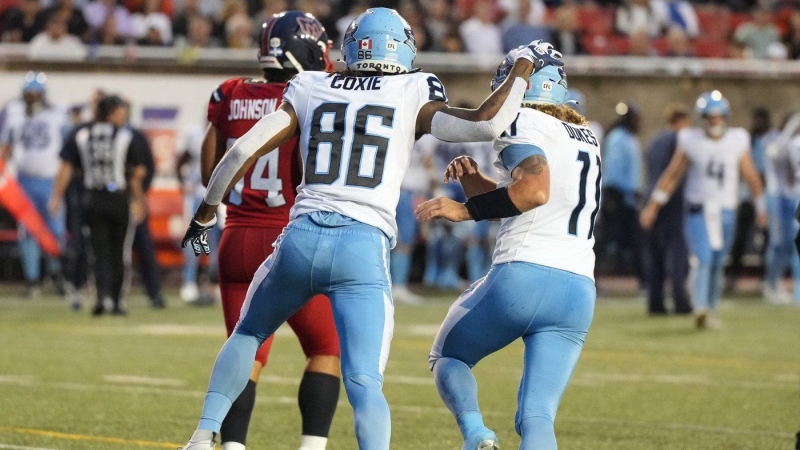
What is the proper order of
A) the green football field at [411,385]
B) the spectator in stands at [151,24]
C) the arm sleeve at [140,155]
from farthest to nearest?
the spectator in stands at [151,24]
the arm sleeve at [140,155]
the green football field at [411,385]

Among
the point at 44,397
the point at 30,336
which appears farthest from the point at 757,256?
the point at 44,397

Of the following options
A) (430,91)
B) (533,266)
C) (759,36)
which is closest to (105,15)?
(759,36)

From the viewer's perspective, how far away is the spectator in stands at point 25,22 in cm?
1967

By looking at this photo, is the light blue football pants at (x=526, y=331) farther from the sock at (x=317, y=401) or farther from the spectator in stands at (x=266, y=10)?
the spectator in stands at (x=266, y=10)

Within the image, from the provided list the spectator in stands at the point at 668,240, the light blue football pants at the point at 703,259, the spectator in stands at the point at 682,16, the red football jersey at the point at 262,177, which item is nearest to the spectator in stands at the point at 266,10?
the spectator in stands at the point at 682,16

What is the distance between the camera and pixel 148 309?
15703 millimetres

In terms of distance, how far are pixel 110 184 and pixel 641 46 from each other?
29.4 feet

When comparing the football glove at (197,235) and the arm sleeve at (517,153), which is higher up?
the arm sleeve at (517,153)

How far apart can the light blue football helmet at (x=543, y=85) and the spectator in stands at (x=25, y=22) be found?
577 inches

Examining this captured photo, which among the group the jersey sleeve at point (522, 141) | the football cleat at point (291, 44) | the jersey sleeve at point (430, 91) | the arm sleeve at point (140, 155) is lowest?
the arm sleeve at point (140, 155)

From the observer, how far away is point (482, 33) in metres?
20.7

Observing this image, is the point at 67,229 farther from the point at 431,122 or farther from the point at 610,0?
the point at 431,122

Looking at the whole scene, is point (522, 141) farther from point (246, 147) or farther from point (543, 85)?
point (246, 147)

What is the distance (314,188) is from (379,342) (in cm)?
63
